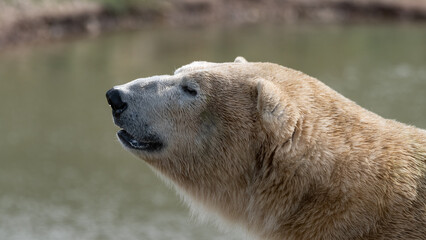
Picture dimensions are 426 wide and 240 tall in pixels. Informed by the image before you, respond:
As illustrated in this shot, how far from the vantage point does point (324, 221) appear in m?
4.28

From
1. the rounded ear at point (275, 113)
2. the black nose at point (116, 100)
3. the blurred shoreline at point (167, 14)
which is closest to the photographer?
the rounded ear at point (275, 113)

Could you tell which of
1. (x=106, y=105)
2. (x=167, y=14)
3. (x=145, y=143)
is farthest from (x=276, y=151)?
(x=167, y=14)

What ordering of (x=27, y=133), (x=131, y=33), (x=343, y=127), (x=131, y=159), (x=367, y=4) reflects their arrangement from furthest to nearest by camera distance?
(x=367, y=4)
(x=131, y=33)
(x=27, y=133)
(x=131, y=159)
(x=343, y=127)

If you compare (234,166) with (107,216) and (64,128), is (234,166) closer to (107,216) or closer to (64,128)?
(107,216)

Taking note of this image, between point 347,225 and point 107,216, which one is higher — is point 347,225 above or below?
above

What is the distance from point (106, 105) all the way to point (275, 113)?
18962 millimetres

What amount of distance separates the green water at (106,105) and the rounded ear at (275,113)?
2.88 ft

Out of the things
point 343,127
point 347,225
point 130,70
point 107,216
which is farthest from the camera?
point 130,70

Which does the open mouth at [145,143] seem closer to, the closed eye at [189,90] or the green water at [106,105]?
the closed eye at [189,90]

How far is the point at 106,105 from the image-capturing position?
2303cm

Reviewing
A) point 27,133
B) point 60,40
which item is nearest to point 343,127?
point 27,133

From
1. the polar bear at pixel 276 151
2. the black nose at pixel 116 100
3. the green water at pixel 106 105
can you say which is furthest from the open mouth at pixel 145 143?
the green water at pixel 106 105

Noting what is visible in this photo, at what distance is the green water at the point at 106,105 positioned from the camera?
14.9 m

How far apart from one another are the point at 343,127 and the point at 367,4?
39.6m
